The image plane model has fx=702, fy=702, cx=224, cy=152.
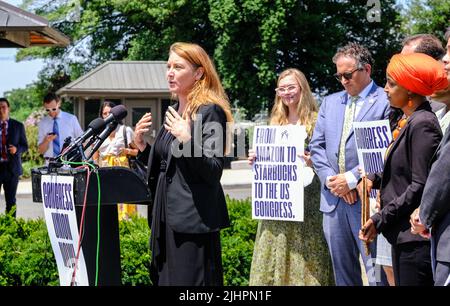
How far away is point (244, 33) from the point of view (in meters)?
35.1

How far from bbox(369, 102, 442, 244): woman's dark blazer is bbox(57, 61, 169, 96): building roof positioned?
26.0 metres

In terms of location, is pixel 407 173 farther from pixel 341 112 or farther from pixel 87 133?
pixel 87 133

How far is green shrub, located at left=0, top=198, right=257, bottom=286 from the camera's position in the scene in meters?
5.94

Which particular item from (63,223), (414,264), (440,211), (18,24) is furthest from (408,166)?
(18,24)

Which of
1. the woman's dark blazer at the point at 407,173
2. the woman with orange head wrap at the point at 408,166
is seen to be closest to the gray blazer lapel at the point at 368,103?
the woman with orange head wrap at the point at 408,166

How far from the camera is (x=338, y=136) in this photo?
555 centimetres

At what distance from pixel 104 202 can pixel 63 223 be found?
10.8 inches

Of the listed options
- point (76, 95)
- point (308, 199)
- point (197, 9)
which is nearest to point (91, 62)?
point (197, 9)

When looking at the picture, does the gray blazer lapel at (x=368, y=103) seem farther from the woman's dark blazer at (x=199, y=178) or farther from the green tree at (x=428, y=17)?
the green tree at (x=428, y=17)

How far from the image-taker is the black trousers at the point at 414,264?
4.08 m

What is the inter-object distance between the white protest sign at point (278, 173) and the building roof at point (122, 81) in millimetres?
24229

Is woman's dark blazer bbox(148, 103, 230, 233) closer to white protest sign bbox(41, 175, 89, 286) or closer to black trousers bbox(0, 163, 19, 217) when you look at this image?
white protest sign bbox(41, 175, 89, 286)

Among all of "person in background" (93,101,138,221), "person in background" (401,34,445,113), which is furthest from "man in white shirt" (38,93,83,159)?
"person in background" (401,34,445,113)

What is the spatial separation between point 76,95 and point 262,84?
920 cm
